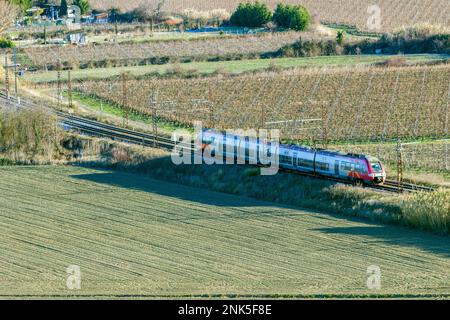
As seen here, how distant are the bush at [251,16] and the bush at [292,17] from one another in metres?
1.10

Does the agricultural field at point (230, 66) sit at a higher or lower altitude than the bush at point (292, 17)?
lower

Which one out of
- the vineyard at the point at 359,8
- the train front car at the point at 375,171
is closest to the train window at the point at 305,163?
the train front car at the point at 375,171

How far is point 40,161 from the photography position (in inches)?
2640

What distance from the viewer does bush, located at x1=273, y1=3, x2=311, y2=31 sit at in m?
118

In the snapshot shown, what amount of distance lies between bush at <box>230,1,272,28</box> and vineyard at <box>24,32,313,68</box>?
24.5ft

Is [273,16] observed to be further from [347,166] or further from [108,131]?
[347,166]

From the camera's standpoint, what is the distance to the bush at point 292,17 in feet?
387

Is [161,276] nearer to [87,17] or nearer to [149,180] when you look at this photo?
[149,180]

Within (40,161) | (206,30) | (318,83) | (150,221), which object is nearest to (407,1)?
(206,30)

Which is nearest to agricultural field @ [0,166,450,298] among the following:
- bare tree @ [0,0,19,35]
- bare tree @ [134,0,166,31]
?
bare tree @ [0,0,19,35]

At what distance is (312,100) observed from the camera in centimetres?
7962

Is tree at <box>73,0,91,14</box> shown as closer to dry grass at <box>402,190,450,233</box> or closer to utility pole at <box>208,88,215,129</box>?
utility pole at <box>208,88,215,129</box>

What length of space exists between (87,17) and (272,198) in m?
81.7

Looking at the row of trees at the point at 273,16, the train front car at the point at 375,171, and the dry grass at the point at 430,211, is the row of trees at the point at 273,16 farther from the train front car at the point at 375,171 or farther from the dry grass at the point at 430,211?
the dry grass at the point at 430,211
